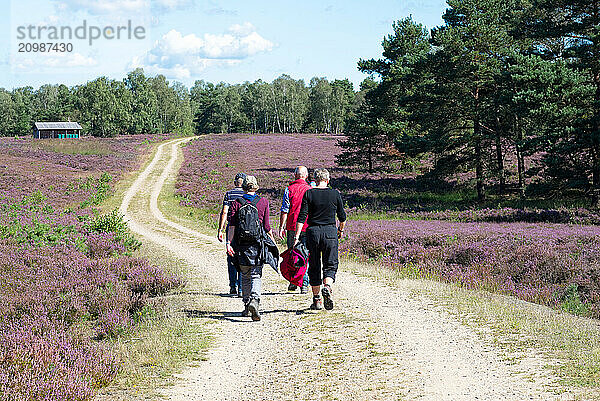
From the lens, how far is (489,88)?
95.7ft

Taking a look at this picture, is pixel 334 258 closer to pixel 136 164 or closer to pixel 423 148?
pixel 423 148

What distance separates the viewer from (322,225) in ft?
28.0

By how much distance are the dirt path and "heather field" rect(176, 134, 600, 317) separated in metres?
2.58

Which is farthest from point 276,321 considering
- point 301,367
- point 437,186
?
point 437,186

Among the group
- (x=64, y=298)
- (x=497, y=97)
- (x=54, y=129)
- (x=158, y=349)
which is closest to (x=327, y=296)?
(x=158, y=349)

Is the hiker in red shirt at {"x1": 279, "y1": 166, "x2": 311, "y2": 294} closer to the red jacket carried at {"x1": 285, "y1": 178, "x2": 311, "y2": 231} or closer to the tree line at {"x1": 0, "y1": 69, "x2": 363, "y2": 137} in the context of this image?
the red jacket carried at {"x1": 285, "y1": 178, "x2": 311, "y2": 231}

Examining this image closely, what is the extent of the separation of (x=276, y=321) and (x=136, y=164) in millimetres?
44158

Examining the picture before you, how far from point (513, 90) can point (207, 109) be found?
122488 mm

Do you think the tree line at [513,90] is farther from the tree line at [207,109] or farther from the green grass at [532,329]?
the tree line at [207,109]

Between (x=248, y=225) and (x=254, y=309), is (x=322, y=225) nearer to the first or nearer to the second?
(x=248, y=225)

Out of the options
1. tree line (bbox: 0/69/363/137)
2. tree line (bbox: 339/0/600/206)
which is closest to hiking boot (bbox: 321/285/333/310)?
tree line (bbox: 339/0/600/206)

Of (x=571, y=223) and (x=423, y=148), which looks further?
(x=423, y=148)

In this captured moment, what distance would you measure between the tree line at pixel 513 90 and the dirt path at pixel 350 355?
16.2 metres

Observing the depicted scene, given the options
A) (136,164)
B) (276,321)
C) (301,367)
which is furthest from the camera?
(136,164)
